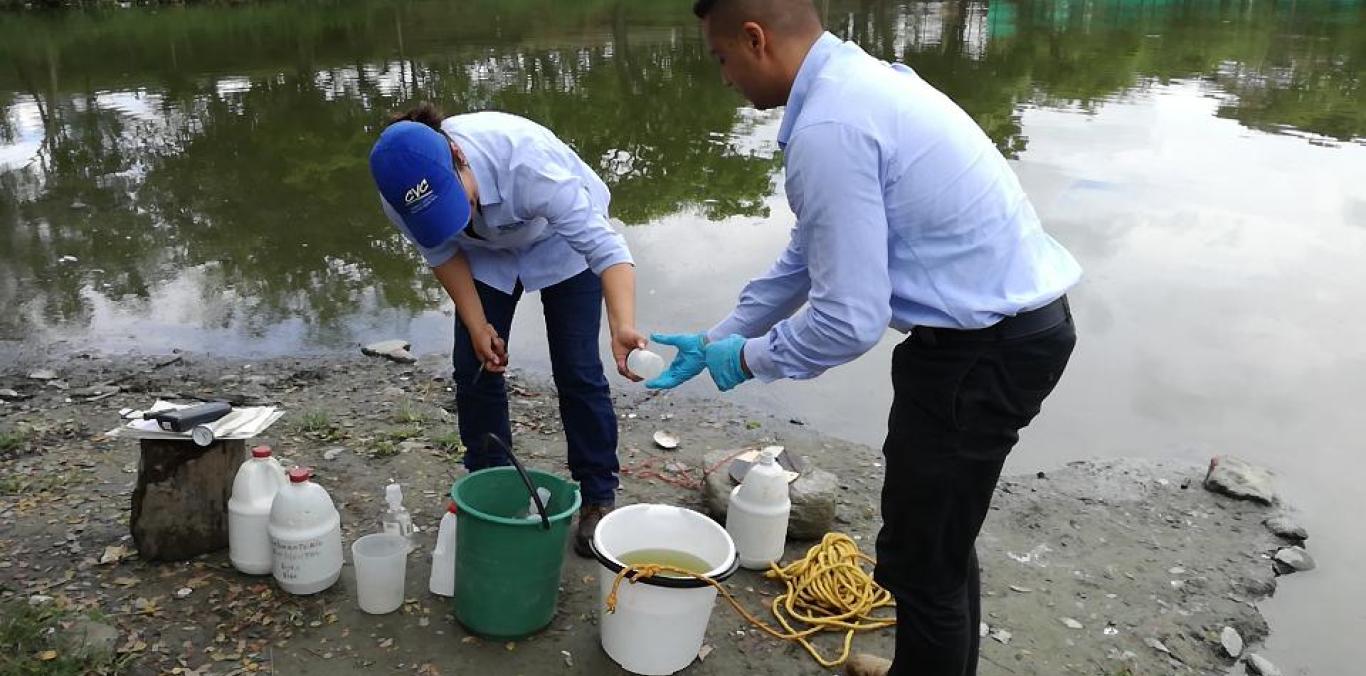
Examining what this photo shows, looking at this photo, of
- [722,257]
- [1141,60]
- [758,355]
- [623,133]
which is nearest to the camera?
[758,355]

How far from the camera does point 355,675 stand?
2.74 metres

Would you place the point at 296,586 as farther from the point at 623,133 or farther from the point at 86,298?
the point at 623,133

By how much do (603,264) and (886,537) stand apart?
114 centimetres

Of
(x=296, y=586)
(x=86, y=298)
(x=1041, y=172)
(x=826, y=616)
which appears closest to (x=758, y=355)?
(x=826, y=616)

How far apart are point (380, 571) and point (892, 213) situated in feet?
6.30

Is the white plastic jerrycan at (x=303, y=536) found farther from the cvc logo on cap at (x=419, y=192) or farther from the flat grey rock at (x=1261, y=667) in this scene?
the flat grey rock at (x=1261, y=667)

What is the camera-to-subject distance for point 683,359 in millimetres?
2457

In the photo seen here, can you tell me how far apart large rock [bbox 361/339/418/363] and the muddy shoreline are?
3.3 inches

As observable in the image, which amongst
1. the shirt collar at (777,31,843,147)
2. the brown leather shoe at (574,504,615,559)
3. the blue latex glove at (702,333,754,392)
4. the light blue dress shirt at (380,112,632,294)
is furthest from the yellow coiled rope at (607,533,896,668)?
the shirt collar at (777,31,843,147)

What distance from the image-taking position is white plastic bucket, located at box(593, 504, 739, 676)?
264 centimetres

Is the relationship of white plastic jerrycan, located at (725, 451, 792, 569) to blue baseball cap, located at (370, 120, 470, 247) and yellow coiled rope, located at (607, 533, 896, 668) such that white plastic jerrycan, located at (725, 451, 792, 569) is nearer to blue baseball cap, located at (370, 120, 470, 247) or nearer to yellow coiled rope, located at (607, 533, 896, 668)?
yellow coiled rope, located at (607, 533, 896, 668)

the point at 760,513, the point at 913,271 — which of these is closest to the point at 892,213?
the point at 913,271

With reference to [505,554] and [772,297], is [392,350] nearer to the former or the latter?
[505,554]

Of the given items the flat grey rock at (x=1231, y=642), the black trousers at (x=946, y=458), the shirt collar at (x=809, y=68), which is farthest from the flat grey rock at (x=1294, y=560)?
the shirt collar at (x=809, y=68)
